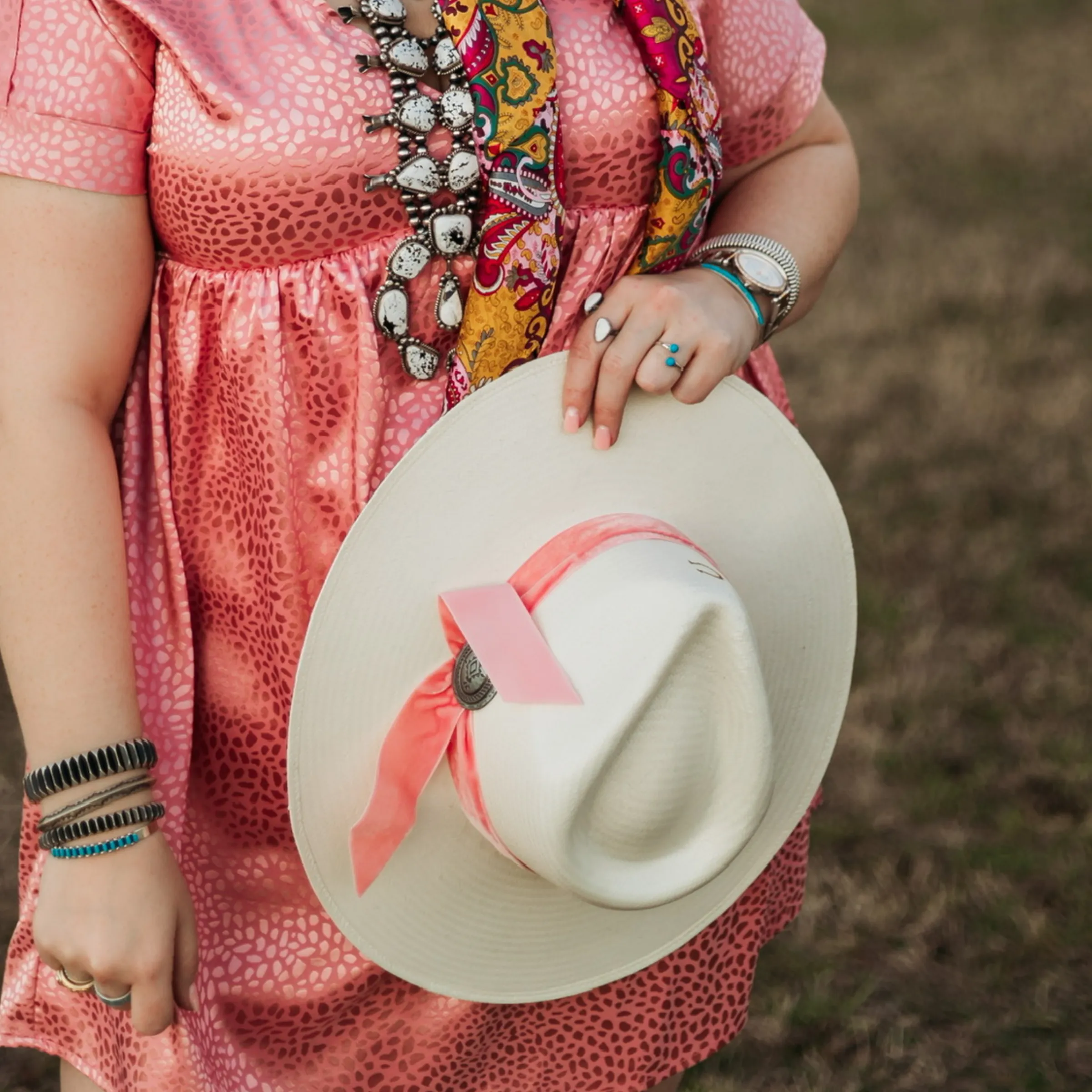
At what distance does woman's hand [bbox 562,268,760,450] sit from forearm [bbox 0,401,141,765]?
0.40 meters

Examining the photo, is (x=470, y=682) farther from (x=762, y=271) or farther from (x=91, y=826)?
(x=762, y=271)

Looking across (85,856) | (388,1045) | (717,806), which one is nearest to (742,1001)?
(388,1045)

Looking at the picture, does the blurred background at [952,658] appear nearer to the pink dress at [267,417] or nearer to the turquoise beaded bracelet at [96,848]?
the pink dress at [267,417]

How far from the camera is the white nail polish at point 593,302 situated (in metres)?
1.33

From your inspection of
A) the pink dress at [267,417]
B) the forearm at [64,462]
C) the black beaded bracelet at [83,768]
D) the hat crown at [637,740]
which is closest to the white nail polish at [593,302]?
the pink dress at [267,417]

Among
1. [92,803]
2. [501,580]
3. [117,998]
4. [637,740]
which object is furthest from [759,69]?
[117,998]

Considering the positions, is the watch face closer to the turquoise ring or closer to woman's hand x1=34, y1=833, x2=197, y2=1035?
the turquoise ring

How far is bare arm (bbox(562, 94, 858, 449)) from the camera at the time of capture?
124 cm

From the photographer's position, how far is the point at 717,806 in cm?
121

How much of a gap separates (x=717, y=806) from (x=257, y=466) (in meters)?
0.49

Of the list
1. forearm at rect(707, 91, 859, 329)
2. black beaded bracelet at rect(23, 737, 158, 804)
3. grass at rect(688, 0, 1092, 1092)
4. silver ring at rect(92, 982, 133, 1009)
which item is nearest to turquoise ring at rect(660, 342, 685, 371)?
forearm at rect(707, 91, 859, 329)

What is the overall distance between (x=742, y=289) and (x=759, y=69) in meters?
0.25

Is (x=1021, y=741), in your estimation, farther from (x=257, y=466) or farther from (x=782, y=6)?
(x=257, y=466)

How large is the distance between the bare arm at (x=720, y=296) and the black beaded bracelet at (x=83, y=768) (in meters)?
0.45
